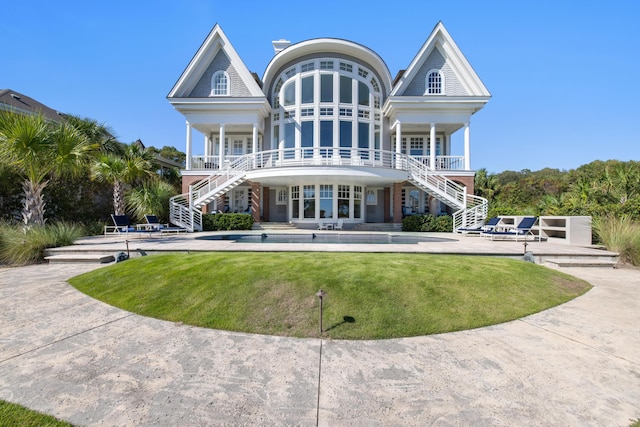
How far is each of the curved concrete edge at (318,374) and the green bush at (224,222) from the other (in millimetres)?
14507

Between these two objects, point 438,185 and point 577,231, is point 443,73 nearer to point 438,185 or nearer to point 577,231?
point 438,185

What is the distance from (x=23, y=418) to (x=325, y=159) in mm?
17696

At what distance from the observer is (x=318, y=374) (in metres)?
3.23

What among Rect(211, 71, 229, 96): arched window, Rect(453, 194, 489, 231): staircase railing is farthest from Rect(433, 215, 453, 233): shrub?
Rect(211, 71, 229, 96): arched window

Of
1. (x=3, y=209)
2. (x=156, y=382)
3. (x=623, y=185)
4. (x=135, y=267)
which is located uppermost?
(x=623, y=185)

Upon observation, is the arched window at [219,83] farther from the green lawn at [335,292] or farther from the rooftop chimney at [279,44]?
the green lawn at [335,292]

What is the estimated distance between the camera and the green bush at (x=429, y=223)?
19.7 meters

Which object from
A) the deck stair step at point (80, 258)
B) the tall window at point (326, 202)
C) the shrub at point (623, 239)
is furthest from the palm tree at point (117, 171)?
the shrub at point (623, 239)

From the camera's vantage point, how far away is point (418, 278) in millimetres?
5891

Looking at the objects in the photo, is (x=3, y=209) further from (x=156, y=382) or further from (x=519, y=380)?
(x=519, y=380)

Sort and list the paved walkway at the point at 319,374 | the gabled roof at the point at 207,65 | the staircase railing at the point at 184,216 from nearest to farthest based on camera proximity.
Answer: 1. the paved walkway at the point at 319,374
2. the staircase railing at the point at 184,216
3. the gabled roof at the point at 207,65

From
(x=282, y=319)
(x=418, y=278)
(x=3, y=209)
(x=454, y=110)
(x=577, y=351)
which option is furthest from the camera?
(x=454, y=110)

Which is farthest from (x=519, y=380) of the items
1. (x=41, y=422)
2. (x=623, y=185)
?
(x=623, y=185)

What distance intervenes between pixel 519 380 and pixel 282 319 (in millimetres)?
3140
